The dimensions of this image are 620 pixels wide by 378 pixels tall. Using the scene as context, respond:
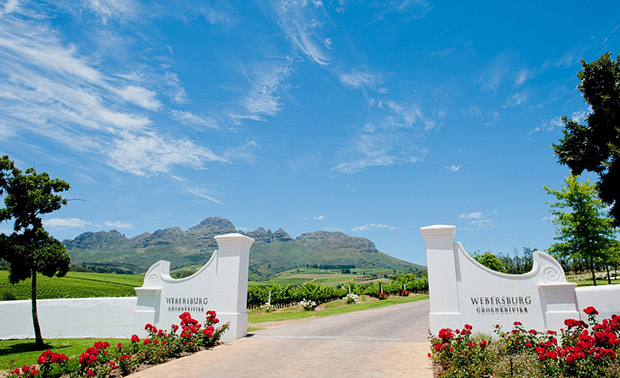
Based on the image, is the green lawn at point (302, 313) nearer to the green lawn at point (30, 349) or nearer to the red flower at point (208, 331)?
the green lawn at point (30, 349)

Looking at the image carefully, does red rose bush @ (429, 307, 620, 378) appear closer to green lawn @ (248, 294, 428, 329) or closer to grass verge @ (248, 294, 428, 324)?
grass verge @ (248, 294, 428, 324)

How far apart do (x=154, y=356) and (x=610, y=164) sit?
17.8 metres

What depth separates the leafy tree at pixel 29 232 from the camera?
13297mm

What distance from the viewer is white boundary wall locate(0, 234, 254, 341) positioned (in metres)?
11.4

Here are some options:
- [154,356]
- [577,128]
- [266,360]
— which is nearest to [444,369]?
[266,360]

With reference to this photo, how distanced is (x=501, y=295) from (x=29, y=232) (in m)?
16.9

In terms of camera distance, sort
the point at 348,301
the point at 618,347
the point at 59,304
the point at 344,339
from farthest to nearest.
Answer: the point at 348,301
the point at 59,304
the point at 344,339
the point at 618,347

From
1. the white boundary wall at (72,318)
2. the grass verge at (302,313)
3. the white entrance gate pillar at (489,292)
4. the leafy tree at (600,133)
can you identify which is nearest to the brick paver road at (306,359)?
the white entrance gate pillar at (489,292)

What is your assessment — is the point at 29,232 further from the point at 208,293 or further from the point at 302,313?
the point at 302,313

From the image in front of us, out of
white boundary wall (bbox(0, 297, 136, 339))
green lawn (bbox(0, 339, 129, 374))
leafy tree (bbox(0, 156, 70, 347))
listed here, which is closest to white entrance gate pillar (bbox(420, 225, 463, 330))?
green lawn (bbox(0, 339, 129, 374))

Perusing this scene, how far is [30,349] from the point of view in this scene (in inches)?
502

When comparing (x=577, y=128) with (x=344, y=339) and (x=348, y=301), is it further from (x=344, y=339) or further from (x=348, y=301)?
(x=348, y=301)

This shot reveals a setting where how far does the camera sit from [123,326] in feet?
45.1

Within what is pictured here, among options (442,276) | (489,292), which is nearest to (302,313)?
(442,276)
